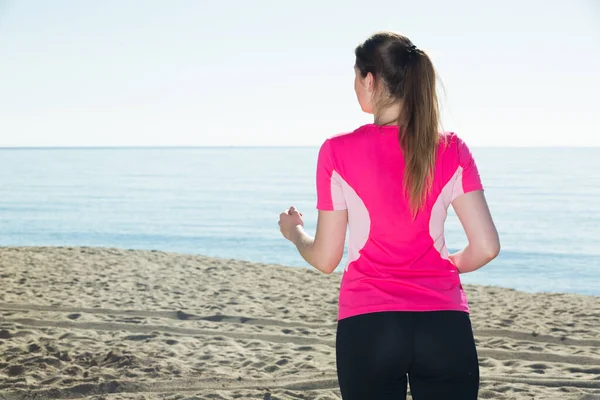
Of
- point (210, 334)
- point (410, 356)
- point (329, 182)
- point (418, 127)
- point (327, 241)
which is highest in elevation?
point (418, 127)

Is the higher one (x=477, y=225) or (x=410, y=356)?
(x=477, y=225)

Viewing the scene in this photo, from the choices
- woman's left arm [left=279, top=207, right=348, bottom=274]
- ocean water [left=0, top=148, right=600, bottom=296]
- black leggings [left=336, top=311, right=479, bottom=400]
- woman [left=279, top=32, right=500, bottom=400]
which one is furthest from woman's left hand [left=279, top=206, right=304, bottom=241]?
ocean water [left=0, top=148, right=600, bottom=296]

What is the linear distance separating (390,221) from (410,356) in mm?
359

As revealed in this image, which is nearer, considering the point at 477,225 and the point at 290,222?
the point at 477,225

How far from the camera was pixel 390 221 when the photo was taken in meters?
1.91

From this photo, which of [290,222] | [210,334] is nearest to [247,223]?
[210,334]

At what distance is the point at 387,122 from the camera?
6.39 ft

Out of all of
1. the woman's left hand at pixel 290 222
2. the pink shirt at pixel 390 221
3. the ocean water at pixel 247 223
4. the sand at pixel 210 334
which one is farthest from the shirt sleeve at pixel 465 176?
the ocean water at pixel 247 223

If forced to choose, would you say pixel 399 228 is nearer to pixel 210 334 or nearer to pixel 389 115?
pixel 389 115

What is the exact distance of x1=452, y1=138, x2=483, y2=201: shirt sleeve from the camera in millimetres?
1937

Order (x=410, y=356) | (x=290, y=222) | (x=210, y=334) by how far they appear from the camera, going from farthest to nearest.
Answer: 1. (x=210, y=334)
2. (x=290, y=222)
3. (x=410, y=356)

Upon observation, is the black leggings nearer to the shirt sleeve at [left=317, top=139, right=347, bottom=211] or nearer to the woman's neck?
the shirt sleeve at [left=317, top=139, right=347, bottom=211]

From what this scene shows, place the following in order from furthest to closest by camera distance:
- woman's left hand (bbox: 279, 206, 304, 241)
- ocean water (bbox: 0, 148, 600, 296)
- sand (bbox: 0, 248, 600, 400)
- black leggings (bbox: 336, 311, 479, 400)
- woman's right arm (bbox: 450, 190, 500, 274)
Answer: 1. ocean water (bbox: 0, 148, 600, 296)
2. sand (bbox: 0, 248, 600, 400)
3. woman's left hand (bbox: 279, 206, 304, 241)
4. woman's right arm (bbox: 450, 190, 500, 274)
5. black leggings (bbox: 336, 311, 479, 400)

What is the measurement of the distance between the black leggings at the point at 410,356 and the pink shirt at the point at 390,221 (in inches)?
1.4
